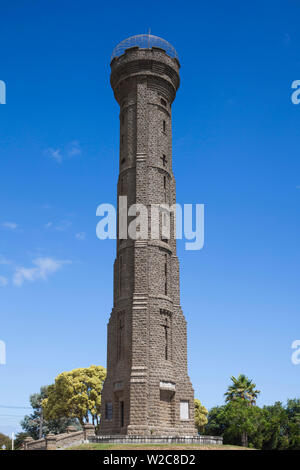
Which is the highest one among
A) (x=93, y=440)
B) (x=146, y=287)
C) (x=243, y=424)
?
(x=146, y=287)

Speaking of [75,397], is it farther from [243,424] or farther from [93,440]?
[93,440]

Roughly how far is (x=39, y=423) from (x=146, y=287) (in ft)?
132

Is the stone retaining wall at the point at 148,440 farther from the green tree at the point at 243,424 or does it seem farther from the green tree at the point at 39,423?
the green tree at the point at 39,423

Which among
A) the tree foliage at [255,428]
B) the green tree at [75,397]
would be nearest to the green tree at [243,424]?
the tree foliage at [255,428]

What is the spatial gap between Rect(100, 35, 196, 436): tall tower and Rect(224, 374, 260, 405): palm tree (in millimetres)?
22489

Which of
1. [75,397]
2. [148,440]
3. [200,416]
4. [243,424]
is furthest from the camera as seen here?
[200,416]

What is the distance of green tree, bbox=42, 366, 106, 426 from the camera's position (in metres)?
54.2

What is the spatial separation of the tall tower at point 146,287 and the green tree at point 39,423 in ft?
108

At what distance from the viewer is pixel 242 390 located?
56656mm

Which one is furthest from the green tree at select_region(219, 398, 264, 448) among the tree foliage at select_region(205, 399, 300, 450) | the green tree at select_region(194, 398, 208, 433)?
the green tree at select_region(194, 398, 208, 433)

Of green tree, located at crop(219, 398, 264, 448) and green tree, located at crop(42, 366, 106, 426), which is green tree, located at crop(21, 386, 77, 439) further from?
green tree, located at crop(219, 398, 264, 448)

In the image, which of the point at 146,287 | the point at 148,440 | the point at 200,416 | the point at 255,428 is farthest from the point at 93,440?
the point at 200,416

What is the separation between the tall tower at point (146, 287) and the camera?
34031 mm
